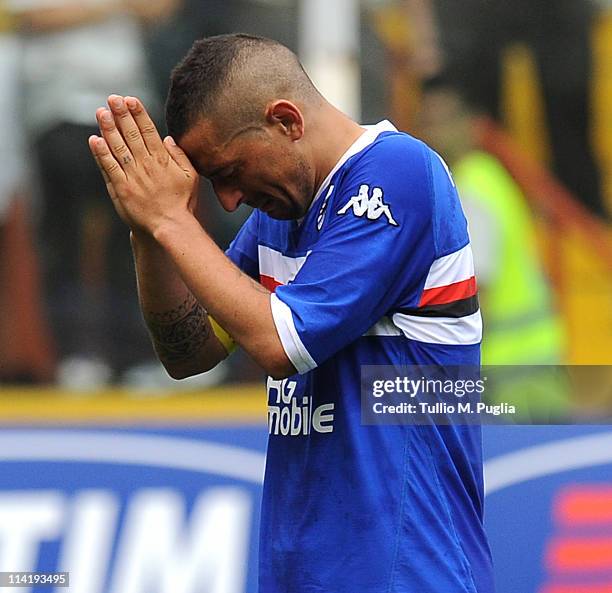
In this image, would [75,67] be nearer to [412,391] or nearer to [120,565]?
[120,565]

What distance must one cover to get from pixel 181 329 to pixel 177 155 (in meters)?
0.52

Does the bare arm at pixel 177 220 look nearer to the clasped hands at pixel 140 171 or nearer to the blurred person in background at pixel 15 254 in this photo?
the clasped hands at pixel 140 171

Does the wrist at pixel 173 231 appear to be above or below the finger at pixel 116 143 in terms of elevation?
below

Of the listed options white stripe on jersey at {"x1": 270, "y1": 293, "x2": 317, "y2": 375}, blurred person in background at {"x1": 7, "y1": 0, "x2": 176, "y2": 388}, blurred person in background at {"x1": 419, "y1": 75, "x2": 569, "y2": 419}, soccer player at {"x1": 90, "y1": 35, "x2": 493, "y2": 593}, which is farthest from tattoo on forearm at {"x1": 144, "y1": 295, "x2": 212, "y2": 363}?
Result: blurred person in background at {"x1": 7, "y1": 0, "x2": 176, "y2": 388}

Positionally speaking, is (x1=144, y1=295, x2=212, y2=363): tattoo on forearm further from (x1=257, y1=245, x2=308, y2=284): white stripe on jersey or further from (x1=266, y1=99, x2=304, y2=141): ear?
(x1=266, y1=99, x2=304, y2=141): ear

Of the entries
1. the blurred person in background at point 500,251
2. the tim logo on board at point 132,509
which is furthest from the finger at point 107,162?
the blurred person in background at point 500,251

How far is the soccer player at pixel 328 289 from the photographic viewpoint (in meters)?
2.51

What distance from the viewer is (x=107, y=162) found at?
2.56 metres

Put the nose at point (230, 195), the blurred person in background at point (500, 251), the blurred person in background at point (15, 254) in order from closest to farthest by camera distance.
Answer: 1. the nose at point (230, 195)
2. the blurred person in background at point (500, 251)
3. the blurred person in background at point (15, 254)

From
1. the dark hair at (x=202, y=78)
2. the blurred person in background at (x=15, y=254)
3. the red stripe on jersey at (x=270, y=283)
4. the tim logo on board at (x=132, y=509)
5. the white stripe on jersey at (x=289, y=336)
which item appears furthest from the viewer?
the blurred person in background at (x=15, y=254)

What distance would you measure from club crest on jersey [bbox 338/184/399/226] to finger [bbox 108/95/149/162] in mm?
419

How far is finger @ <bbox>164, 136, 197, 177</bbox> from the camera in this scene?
2.59m

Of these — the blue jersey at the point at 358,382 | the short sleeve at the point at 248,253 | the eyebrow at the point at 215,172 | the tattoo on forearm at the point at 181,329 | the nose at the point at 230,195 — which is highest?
the short sleeve at the point at 248,253

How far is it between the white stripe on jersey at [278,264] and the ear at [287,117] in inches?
10.1
